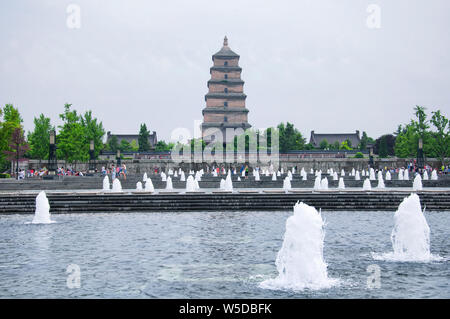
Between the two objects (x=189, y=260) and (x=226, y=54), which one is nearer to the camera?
(x=189, y=260)

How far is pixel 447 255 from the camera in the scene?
32.5 feet

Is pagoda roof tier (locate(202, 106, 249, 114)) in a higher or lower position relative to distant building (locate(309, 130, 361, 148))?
higher

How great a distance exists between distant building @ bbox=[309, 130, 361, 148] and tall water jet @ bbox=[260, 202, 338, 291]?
94026 millimetres

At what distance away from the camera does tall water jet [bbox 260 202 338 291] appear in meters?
7.60

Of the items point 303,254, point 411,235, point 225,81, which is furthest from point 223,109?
point 303,254

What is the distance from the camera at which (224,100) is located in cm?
7656

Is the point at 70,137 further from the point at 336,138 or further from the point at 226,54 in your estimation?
the point at 336,138

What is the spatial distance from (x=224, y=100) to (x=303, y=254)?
6978 centimetres

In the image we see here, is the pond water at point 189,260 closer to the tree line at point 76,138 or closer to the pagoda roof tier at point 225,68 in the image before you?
the tree line at point 76,138

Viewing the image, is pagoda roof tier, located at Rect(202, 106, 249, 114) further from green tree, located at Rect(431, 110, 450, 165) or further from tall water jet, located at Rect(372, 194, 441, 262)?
tall water jet, located at Rect(372, 194, 441, 262)

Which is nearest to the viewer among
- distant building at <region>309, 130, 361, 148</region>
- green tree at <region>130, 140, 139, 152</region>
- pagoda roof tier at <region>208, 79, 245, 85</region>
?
pagoda roof tier at <region>208, 79, 245, 85</region>

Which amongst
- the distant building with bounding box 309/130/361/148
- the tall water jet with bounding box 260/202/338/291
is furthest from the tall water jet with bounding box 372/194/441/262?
the distant building with bounding box 309/130/361/148

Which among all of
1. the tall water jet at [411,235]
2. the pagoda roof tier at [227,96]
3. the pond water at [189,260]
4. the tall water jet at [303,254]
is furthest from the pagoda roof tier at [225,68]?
the tall water jet at [303,254]
